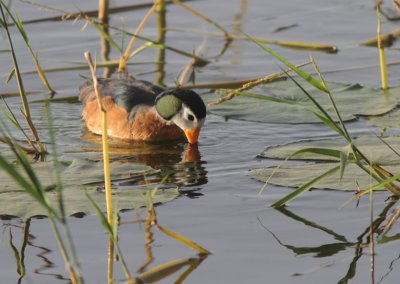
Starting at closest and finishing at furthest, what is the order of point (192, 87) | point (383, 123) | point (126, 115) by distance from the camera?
point (383, 123) → point (126, 115) → point (192, 87)

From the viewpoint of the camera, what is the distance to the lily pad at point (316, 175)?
7.53m

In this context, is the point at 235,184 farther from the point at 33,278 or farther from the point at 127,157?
the point at 33,278

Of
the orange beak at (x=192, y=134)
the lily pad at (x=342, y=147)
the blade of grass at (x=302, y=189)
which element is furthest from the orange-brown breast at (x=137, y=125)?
the blade of grass at (x=302, y=189)

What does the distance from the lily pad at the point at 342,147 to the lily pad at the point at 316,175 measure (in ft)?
0.51

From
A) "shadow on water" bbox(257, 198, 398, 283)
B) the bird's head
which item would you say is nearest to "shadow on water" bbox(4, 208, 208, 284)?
"shadow on water" bbox(257, 198, 398, 283)

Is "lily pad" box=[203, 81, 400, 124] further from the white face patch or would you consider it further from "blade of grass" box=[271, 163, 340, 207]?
"blade of grass" box=[271, 163, 340, 207]

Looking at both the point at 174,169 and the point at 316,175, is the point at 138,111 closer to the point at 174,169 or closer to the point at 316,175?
the point at 174,169

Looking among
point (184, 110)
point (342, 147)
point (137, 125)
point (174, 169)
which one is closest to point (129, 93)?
point (137, 125)

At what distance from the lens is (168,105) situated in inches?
385

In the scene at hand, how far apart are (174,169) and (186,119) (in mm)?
834

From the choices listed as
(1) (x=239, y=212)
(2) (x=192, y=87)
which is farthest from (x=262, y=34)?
(1) (x=239, y=212)

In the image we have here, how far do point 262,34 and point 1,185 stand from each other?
17.8ft

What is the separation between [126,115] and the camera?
1016cm

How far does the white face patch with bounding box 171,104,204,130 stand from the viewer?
31.1 feet
